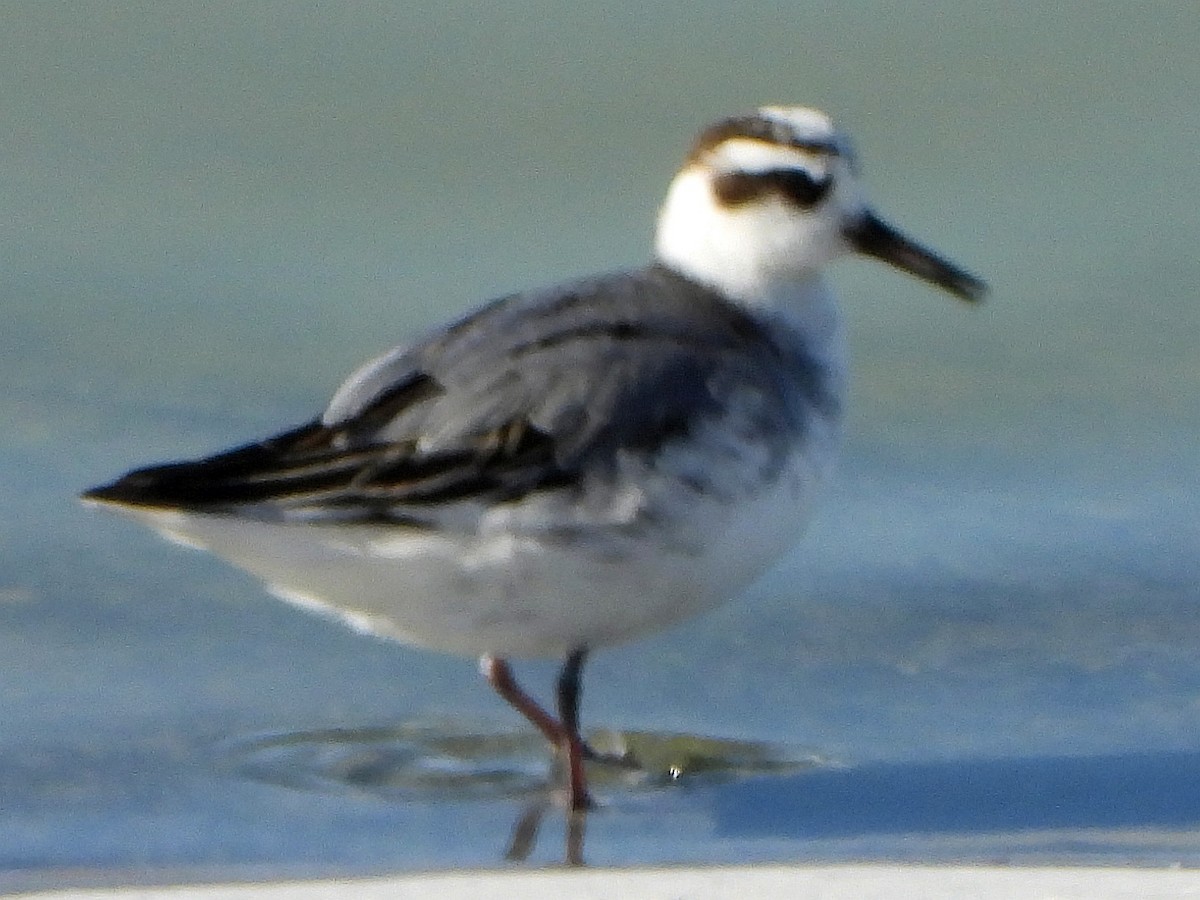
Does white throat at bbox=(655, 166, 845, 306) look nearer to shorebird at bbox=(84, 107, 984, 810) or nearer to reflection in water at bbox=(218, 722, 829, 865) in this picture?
shorebird at bbox=(84, 107, 984, 810)

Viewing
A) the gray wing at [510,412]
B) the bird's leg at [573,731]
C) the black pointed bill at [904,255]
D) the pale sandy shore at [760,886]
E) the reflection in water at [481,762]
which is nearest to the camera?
the pale sandy shore at [760,886]

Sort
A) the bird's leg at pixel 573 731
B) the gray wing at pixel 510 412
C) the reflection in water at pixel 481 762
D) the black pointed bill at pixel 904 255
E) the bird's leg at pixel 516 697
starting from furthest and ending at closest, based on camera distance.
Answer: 1. the black pointed bill at pixel 904 255
2. the bird's leg at pixel 516 697
3. the reflection in water at pixel 481 762
4. the bird's leg at pixel 573 731
5. the gray wing at pixel 510 412

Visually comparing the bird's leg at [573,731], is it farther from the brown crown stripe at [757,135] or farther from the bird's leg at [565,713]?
the brown crown stripe at [757,135]

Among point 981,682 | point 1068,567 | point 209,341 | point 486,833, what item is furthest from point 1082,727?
point 209,341

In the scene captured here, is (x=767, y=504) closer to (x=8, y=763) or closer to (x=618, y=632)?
(x=618, y=632)

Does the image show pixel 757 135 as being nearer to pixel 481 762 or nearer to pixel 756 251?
pixel 756 251

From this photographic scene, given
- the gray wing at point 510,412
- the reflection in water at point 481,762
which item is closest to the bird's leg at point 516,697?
the reflection in water at point 481,762

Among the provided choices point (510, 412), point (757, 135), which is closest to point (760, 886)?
point (510, 412)

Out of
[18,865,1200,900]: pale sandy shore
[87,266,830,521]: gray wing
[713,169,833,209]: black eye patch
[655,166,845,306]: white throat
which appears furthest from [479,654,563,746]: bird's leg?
[18,865,1200,900]: pale sandy shore
